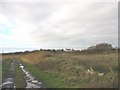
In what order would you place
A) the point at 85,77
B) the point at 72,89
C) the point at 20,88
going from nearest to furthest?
the point at 72,89, the point at 20,88, the point at 85,77

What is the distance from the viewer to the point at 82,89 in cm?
1906

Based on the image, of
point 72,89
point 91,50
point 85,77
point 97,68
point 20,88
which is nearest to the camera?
point 72,89

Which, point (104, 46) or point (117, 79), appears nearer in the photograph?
→ point (117, 79)

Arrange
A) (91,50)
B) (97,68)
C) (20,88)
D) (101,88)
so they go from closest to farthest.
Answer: (101,88), (20,88), (97,68), (91,50)

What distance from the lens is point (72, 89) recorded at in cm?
1998

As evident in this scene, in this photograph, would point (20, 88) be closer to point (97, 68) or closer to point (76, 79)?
point (76, 79)

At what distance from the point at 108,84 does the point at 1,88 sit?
8.50 metres

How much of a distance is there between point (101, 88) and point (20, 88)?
21.4 feet

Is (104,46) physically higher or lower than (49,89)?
higher

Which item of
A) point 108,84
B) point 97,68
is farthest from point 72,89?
point 97,68

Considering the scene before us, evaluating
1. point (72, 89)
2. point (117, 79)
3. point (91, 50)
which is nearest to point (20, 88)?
point (72, 89)

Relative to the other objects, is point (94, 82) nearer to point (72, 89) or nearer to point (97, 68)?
point (72, 89)

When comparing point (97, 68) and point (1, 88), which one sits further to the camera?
point (97, 68)

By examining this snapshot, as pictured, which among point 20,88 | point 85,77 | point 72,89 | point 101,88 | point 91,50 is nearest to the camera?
point 101,88
